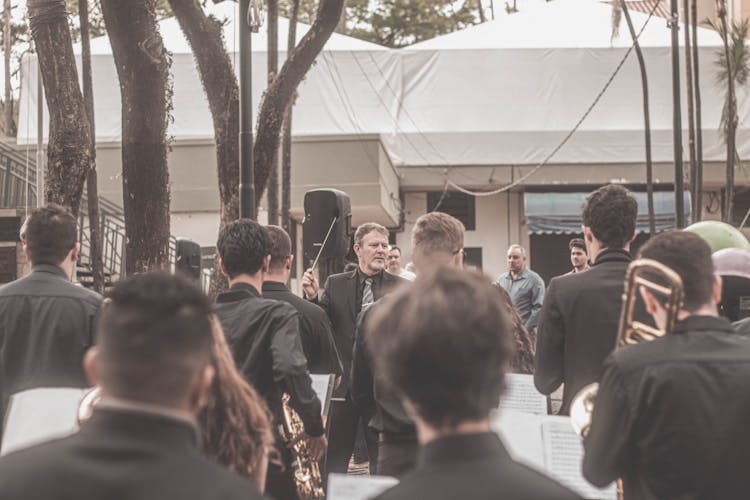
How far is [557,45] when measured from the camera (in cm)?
3041

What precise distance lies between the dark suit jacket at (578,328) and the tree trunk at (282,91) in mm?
6469

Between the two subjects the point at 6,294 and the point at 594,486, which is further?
the point at 6,294

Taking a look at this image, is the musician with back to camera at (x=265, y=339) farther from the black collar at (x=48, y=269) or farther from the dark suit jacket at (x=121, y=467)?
the dark suit jacket at (x=121, y=467)

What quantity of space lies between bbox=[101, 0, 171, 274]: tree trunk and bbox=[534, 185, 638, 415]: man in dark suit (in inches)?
192

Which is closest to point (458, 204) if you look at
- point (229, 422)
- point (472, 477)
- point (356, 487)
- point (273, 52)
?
point (273, 52)

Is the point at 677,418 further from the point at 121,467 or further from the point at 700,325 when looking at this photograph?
the point at 121,467

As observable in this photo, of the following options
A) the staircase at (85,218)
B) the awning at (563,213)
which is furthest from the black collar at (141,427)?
the awning at (563,213)

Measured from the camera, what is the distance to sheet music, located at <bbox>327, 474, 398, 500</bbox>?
2936 mm

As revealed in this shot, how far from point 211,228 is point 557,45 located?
10870mm

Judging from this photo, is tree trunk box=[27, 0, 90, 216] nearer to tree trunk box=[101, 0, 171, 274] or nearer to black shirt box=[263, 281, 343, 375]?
tree trunk box=[101, 0, 171, 274]

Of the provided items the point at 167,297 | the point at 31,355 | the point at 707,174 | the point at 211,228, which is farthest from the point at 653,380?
the point at 707,174

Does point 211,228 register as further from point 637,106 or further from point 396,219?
point 637,106

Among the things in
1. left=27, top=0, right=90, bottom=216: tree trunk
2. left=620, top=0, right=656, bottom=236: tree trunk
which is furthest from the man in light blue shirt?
left=620, top=0, right=656, bottom=236: tree trunk

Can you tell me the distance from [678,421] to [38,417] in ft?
6.51
